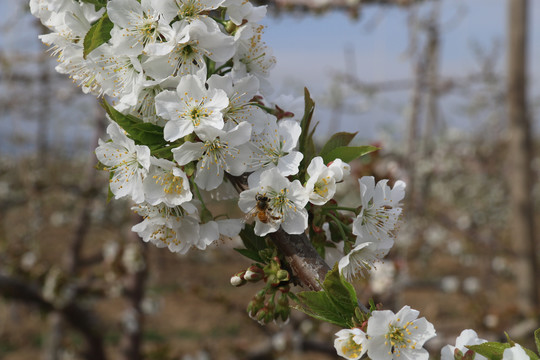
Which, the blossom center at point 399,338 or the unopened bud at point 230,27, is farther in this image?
the unopened bud at point 230,27

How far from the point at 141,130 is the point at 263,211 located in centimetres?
31

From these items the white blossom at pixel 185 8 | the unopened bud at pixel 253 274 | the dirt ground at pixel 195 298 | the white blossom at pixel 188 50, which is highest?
the white blossom at pixel 185 8

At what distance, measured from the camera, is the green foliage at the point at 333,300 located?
0.83m

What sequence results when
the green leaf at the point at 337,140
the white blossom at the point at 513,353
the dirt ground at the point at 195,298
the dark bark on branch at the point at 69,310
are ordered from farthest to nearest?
1. the dirt ground at the point at 195,298
2. the dark bark on branch at the point at 69,310
3. the green leaf at the point at 337,140
4. the white blossom at the point at 513,353

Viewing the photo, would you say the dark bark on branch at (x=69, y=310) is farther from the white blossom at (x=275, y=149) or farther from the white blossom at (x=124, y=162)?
the white blossom at (x=275, y=149)

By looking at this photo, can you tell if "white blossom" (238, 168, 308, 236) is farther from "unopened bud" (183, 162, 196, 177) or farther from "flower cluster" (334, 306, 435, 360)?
"flower cluster" (334, 306, 435, 360)

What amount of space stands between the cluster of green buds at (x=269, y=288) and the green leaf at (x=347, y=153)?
10.0 inches

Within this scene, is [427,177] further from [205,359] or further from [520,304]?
[205,359]

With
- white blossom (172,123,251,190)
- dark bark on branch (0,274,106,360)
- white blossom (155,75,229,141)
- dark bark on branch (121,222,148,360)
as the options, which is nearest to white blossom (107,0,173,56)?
white blossom (155,75,229,141)

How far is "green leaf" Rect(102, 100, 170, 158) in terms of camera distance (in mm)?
873

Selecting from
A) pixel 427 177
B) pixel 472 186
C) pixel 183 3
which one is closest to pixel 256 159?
pixel 183 3

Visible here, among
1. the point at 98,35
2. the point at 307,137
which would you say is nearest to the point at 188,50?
the point at 98,35

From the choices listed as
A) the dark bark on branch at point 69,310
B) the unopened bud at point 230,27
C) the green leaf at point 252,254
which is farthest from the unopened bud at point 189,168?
the dark bark on branch at point 69,310

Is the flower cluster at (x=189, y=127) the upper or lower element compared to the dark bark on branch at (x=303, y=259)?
upper
